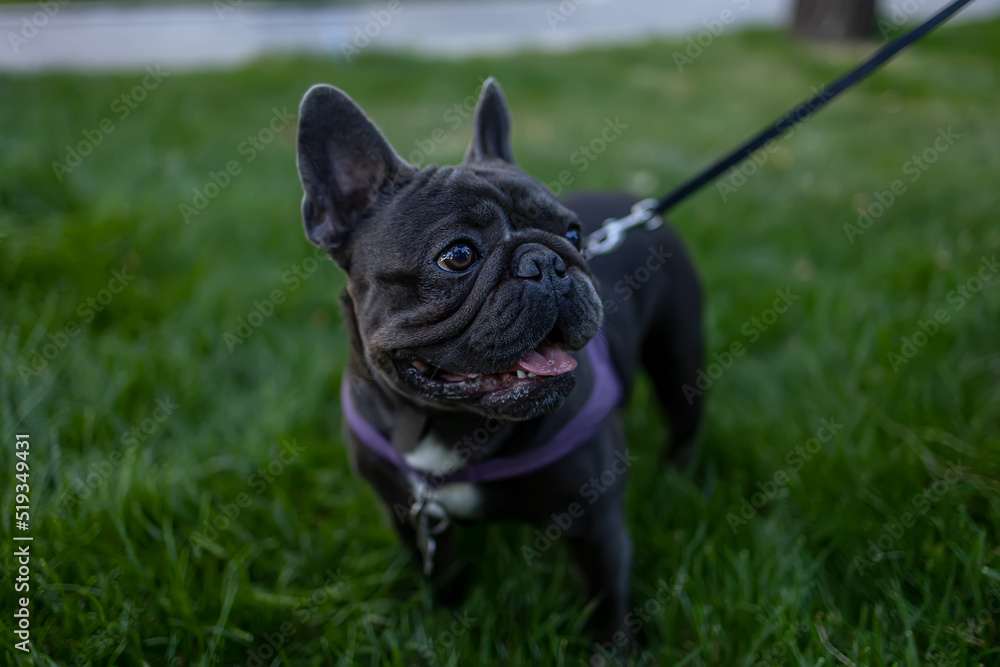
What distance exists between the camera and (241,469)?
9.93 ft

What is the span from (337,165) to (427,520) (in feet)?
3.76

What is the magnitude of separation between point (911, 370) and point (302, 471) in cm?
275

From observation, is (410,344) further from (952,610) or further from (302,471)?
(952,610)

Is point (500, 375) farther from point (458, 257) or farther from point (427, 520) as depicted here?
point (427, 520)

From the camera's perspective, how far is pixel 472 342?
1.87 metres

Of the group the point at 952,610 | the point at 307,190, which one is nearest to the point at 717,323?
the point at 952,610

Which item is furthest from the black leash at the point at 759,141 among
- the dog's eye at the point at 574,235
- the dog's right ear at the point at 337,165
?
the dog's right ear at the point at 337,165

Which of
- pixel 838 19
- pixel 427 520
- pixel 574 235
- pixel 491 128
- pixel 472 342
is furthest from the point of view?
pixel 838 19

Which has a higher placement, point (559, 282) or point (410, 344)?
point (559, 282)

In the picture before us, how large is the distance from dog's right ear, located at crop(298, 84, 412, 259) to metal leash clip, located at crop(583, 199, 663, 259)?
0.79m

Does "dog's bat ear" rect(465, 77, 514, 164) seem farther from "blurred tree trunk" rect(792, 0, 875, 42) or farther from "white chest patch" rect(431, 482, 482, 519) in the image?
"blurred tree trunk" rect(792, 0, 875, 42)

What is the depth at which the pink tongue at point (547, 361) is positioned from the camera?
196cm

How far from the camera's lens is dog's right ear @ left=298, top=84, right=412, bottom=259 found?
2180mm

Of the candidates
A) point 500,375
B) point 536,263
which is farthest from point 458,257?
point 500,375
